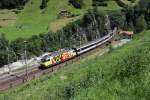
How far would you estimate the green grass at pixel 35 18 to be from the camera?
12721 centimetres

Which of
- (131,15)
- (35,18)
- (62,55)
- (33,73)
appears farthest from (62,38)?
(33,73)

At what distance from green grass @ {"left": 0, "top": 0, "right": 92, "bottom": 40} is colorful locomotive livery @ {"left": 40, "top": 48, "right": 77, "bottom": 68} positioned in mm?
30626

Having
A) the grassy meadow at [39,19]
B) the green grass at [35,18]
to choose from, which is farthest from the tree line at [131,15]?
the green grass at [35,18]

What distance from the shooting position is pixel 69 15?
156500 millimetres

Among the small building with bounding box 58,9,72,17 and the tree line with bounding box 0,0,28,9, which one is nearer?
the small building with bounding box 58,9,72,17

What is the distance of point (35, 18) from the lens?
152375 mm

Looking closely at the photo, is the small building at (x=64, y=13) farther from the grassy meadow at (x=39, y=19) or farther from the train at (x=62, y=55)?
the train at (x=62, y=55)

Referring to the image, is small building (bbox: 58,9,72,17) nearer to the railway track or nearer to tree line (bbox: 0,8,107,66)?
tree line (bbox: 0,8,107,66)

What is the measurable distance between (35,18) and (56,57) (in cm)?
6789

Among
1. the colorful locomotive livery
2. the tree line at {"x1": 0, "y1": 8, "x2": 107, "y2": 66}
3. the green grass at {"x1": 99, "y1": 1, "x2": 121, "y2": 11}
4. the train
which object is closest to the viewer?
the colorful locomotive livery

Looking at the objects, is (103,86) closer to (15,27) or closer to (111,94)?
(111,94)

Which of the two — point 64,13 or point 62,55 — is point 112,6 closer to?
point 64,13

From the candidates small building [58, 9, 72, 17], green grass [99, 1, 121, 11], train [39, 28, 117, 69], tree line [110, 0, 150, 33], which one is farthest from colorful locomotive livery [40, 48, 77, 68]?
green grass [99, 1, 121, 11]

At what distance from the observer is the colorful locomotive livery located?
84188 millimetres
